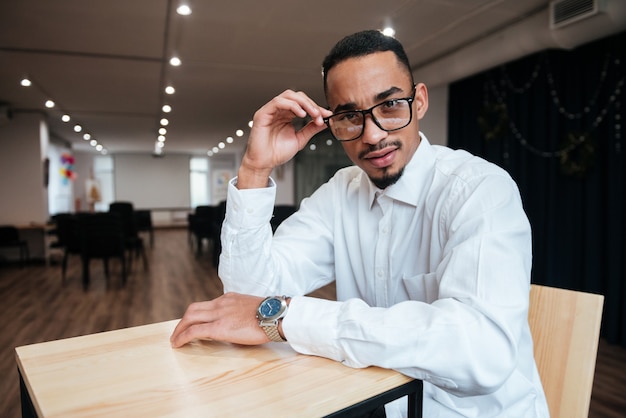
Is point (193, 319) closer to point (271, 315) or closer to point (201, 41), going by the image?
point (271, 315)

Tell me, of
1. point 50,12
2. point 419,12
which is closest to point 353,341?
point 419,12

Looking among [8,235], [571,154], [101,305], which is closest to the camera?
[571,154]

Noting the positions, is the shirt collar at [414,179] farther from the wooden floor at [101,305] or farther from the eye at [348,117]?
the wooden floor at [101,305]

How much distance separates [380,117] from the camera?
1041 millimetres

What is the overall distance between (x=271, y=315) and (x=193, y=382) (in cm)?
20

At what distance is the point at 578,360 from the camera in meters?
1.03

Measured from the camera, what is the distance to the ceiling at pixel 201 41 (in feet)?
11.6

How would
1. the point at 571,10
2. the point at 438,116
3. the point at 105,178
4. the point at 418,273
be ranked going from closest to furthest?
the point at 418,273 < the point at 571,10 < the point at 438,116 < the point at 105,178

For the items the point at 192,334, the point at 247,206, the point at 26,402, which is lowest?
the point at 26,402

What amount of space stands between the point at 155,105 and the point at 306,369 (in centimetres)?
773

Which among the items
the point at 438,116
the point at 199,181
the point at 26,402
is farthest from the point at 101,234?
the point at 199,181

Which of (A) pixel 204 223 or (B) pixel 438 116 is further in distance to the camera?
(A) pixel 204 223

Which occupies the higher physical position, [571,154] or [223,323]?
[571,154]

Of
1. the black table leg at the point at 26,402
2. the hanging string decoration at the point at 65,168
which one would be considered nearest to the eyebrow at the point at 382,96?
the black table leg at the point at 26,402
